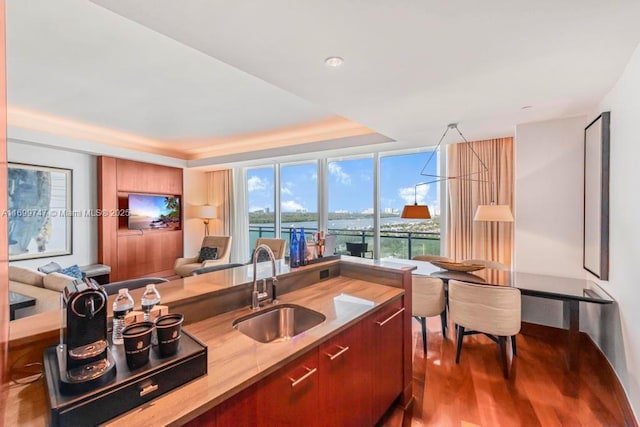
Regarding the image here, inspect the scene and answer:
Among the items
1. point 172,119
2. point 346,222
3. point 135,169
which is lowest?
point 346,222

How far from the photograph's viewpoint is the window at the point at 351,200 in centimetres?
554

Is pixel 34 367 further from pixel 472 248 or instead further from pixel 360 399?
pixel 472 248

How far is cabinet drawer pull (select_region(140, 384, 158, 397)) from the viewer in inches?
34.8

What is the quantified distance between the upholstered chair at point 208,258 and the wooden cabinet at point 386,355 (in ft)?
13.5

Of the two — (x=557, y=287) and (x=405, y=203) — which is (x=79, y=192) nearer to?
(x=405, y=203)

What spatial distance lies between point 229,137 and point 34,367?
491cm

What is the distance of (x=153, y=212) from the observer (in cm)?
602

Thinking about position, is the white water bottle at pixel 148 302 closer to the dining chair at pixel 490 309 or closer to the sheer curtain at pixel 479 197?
the dining chair at pixel 490 309

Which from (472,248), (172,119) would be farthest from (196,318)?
(472,248)

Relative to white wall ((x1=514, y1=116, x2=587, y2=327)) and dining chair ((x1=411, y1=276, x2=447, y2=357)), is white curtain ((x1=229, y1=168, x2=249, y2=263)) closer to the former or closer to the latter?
dining chair ((x1=411, y1=276, x2=447, y2=357))

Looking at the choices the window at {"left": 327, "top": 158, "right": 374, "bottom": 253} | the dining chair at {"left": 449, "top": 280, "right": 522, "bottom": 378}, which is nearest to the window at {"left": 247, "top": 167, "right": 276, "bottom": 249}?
the window at {"left": 327, "top": 158, "right": 374, "bottom": 253}

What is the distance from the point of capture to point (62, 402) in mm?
750

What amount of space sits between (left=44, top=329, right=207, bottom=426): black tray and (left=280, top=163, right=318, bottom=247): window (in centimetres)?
495

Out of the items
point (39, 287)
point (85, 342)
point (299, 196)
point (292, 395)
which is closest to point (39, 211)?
point (39, 287)
